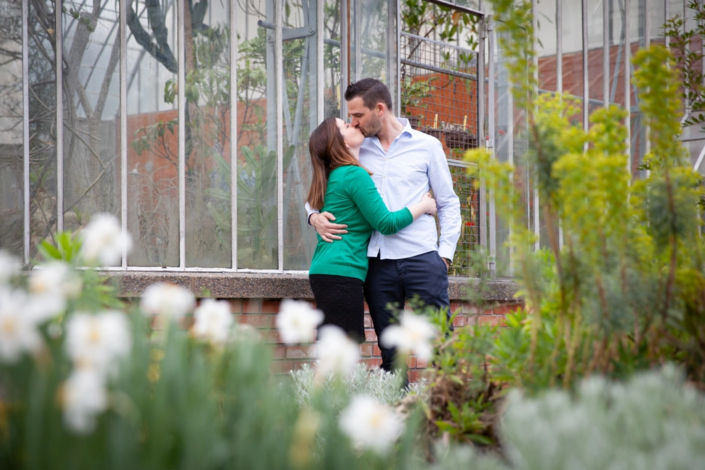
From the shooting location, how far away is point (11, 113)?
3404mm

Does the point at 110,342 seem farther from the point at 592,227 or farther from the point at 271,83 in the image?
the point at 271,83

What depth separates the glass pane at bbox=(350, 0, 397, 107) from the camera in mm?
4461

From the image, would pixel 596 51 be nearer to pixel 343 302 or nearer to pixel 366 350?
pixel 366 350

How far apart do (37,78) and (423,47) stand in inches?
99.1

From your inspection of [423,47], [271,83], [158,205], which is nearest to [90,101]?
[158,205]

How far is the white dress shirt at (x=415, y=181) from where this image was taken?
3.45 meters

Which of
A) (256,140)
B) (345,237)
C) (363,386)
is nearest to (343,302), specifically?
(345,237)

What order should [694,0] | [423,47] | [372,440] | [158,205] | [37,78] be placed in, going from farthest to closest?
[694,0]
[423,47]
[158,205]
[37,78]
[372,440]

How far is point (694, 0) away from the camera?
19.9 ft

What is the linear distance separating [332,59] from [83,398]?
3.69m

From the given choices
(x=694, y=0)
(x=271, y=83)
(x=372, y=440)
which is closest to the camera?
(x=372, y=440)

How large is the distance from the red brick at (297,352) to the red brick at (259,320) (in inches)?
7.1

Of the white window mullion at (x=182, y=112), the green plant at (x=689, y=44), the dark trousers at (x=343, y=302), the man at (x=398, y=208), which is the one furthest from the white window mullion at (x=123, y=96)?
the green plant at (x=689, y=44)

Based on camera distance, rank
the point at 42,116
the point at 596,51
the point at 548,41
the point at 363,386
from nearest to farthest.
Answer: the point at 363,386, the point at 42,116, the point at 548,41, the point at 596,51
